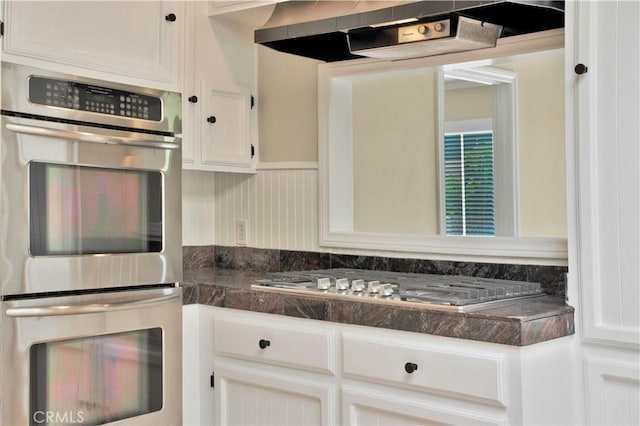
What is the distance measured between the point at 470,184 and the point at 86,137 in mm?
3015

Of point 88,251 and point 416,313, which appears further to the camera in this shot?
point 88,251

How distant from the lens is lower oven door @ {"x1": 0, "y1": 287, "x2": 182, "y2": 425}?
2.18 metres

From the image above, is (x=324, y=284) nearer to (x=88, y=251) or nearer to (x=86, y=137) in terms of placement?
(x=88, y=251)

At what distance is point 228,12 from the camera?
2.89 m

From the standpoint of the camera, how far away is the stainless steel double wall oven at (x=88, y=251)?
7.14 feet

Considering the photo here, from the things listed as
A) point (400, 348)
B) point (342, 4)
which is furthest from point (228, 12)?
point (400, 348)

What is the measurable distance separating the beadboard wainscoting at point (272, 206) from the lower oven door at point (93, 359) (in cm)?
71

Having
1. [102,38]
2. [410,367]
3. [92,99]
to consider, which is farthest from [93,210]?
[410,367]

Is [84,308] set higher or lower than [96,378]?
higher

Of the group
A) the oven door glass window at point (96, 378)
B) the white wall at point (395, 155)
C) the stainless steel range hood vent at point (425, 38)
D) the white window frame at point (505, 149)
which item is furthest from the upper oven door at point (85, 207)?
the white window frame at point (505, 149)

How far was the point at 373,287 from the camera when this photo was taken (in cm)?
225

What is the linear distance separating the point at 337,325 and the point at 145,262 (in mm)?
718

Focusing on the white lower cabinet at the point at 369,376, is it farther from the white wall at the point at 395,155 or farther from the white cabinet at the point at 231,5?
the white wall at the point at 395,155

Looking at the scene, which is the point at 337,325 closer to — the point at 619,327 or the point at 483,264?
the point at 483,264
